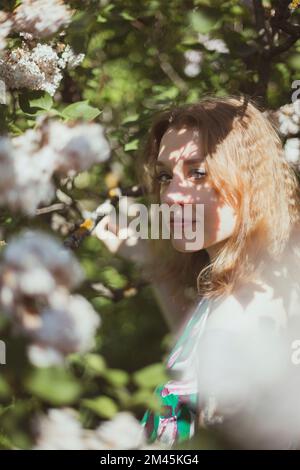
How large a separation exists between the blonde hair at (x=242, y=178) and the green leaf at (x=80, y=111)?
0.14m

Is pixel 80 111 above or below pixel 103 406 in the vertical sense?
above

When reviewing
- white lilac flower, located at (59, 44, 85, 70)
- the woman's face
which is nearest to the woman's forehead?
the woman's face

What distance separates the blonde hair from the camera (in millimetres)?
1198

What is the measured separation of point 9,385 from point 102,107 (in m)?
0.73

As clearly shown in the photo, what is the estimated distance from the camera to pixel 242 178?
3.99ft

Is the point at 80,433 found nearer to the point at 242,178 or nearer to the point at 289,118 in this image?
the point at 242,178

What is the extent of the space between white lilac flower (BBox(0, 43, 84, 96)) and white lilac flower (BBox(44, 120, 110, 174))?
9 centimetres

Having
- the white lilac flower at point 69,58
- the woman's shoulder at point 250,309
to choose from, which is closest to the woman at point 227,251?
the woman's shoulder at point 250,309

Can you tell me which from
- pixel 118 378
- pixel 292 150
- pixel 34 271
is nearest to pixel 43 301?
pixel 34 271

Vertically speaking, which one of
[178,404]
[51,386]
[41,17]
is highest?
[41,17]

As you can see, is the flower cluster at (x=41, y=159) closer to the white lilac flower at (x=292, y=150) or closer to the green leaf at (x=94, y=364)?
the green leaf at (x=94, y=364)

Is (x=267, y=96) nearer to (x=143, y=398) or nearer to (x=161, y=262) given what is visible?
(x=161, y=262)

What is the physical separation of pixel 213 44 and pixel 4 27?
1.77 feet

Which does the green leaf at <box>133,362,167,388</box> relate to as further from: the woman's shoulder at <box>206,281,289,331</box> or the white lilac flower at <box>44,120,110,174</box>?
the white lilac flower at <box>44,120,110,174</box>
